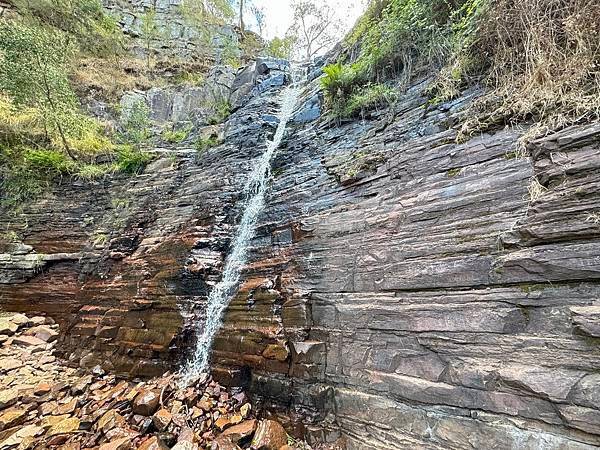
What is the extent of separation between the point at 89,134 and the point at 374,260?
1125 centimetres

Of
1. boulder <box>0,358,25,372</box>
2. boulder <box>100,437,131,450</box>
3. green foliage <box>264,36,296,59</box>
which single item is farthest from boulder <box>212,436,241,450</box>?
green foliage <box>264,36,296,59</box>

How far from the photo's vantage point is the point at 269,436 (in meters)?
4.18

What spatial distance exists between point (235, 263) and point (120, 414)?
→ 3.01 meters

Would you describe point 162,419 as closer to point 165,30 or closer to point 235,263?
point 235,263

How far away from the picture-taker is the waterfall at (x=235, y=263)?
570 centimetres

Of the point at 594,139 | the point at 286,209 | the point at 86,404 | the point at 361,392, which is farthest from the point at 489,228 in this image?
the point at 86,404

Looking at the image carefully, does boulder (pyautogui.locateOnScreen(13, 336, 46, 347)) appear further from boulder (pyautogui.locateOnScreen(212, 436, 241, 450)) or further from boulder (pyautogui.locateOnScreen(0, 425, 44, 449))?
boulder (pyautogui.locateOnScreen(212, 436, 241, 450))

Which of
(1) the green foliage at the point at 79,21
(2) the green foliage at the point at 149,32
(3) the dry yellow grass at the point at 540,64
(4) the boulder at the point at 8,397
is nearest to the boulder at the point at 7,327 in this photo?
(4) the boulder at the point at 8,397

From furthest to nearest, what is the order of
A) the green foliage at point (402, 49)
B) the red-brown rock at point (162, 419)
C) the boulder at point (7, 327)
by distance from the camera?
the boulder at point (7, 327) < the green foliage at point (402, 49) < the red-brown rock at point (162, 419)

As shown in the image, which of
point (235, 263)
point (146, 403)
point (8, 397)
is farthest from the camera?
point (235, 263)

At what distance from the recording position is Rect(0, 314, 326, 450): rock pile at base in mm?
4324

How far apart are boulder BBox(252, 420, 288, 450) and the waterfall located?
1.60 metres

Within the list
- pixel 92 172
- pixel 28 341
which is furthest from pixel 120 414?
pixel 92 172

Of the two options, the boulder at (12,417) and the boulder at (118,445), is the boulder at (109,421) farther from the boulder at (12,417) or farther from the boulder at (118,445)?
the boulder at (12,417)
